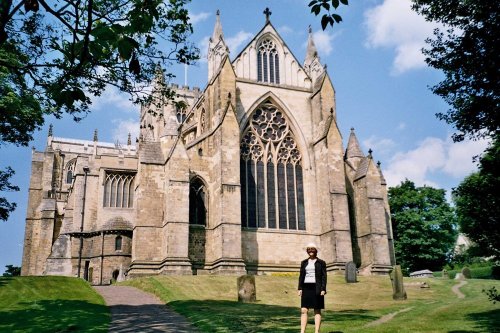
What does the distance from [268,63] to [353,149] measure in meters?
8.87

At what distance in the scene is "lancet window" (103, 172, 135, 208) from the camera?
37.7 metres

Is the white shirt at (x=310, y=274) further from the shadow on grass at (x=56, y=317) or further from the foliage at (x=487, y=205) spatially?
the shadow on grass at (x=56, y=317)

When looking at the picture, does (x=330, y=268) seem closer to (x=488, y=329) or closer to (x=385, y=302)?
(x=385, y=302)

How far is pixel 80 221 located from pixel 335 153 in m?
19.7

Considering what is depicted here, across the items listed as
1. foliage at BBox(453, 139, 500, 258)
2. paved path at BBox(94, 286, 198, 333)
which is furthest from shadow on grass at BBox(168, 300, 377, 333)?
foliage at BBox(453, 139, 500, 258)

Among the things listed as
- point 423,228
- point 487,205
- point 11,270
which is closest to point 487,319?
point 487,205

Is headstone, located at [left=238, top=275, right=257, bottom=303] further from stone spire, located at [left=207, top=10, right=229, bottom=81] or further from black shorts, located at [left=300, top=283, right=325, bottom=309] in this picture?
stone spire, located at [left=207, top=10, right=229, bottom=81]

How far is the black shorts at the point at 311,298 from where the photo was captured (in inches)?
368

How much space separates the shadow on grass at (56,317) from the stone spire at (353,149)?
2295 centimetres

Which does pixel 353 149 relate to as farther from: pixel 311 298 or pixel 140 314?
pixel 311 298

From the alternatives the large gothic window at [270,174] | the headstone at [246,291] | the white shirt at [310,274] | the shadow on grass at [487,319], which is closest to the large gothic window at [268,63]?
the large gothic window at [270,174]

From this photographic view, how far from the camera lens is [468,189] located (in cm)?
1020

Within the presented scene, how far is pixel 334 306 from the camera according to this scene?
1873 centimetres

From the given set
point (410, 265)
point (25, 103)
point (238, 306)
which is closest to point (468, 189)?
point (238, 306)
